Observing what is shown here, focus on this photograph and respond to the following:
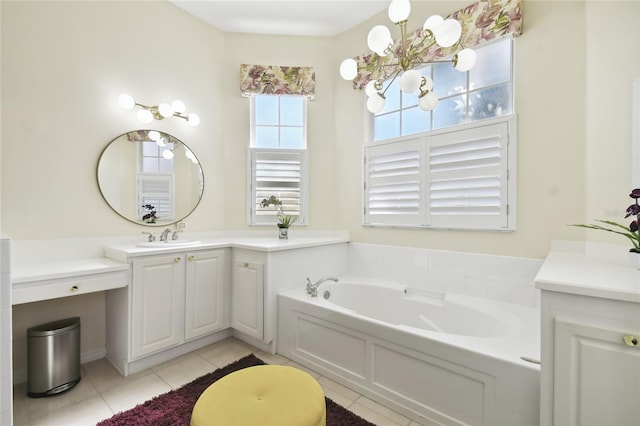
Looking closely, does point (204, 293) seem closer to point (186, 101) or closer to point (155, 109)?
point (155, 109)

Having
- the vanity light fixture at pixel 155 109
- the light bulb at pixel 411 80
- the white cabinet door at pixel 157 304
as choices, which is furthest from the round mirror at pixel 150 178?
the light bulb at pixel 411 80

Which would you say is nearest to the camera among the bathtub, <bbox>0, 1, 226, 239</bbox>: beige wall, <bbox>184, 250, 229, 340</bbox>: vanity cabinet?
the bathtub

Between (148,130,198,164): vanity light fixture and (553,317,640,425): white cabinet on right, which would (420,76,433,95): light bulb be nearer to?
(553,317,640,425): white cabinet on right

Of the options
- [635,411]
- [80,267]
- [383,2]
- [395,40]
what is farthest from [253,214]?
[635,411]

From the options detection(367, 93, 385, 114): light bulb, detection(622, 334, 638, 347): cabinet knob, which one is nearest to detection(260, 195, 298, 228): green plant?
detection(367, 93, 385, 114): light bulb

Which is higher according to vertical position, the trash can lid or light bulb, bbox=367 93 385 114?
light bulb, bbox=367 93 385 114

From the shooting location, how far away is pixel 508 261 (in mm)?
2150

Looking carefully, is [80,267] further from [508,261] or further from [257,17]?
[508,261]

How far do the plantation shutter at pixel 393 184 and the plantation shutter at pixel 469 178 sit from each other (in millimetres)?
134

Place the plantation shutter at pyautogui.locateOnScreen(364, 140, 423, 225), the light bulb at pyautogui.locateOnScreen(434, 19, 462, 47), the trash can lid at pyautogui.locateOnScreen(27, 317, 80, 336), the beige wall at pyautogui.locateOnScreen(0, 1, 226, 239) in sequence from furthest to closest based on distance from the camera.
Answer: the plantation shutter at pyautogui.locateOnScreen(364, 140, 423, 225) < the beige wall at pyautogui.locateOnScreen(0, 1, 226, 239) < the trash can lid at pyautogui.locateOnScreen(27, 317, 80, 336) < the light bulb at pyautogui.locateOnScreen(434, 19, 462, 47)

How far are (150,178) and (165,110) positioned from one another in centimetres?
63

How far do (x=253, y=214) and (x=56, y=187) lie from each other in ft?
5.27

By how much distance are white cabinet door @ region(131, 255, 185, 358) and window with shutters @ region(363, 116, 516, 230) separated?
184 centimetres

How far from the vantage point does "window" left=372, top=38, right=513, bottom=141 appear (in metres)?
2.25
